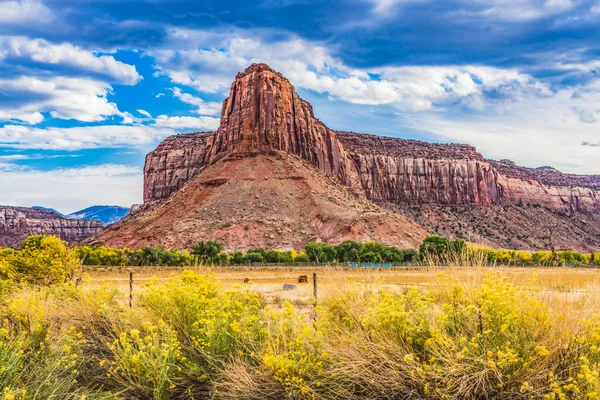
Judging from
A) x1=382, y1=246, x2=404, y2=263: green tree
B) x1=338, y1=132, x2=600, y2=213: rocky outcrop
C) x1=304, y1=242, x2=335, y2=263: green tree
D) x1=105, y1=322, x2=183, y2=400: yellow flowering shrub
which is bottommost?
x1=382, y1=246, x2=404, y2=263: green tree

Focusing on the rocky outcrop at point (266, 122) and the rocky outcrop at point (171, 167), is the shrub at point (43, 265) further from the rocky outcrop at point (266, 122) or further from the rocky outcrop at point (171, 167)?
the rocky outcrop at point (171, 167)

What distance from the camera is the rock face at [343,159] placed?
12738 cm

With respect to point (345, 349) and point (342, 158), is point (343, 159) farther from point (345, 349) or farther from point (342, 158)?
point (345, 349)

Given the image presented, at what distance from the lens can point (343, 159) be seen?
511ft

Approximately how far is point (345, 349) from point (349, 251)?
7144 cm

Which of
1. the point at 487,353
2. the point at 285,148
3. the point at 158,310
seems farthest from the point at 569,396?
the point at 285,148

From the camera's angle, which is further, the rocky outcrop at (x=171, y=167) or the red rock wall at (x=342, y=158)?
the rocky outcrop at (x=171, y=167)

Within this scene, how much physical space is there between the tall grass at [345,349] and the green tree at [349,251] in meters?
67.2

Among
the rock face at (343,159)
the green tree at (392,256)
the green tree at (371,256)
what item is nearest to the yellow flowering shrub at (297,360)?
the green tree at (371,256)

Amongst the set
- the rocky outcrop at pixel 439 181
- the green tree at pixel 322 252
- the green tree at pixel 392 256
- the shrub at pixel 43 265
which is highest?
the rocky outcrop at pixel 439 181

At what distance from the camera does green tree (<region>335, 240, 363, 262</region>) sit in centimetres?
7806

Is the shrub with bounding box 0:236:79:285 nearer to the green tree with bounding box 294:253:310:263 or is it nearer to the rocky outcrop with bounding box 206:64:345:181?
the green tree with bounding box 294:253:310:263

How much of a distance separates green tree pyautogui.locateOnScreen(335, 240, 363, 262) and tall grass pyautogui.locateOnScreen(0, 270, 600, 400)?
67159 millimetres

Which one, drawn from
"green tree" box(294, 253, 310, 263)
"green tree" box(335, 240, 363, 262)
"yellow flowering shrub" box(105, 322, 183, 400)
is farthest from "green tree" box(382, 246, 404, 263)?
"yellow flowering shrub" box(105, 322, 183, 400)
